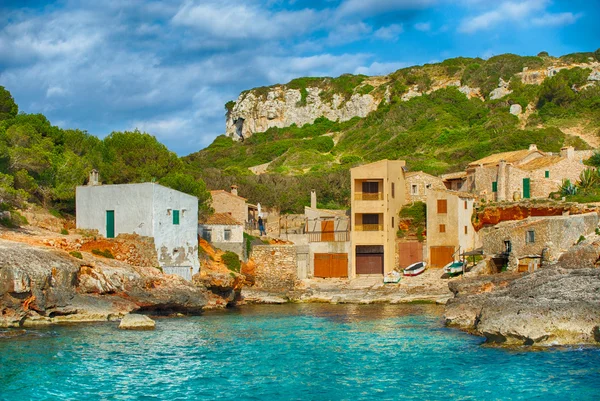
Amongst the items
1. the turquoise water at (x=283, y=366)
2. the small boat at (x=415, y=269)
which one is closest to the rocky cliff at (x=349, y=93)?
the small boat at (x=415, y=269)

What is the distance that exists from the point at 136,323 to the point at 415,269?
24.1 meters

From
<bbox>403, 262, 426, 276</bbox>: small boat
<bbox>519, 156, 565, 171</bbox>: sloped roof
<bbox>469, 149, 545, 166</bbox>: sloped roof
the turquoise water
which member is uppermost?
<bbox>469, 149, 545, 166</bbox>: sloped roof

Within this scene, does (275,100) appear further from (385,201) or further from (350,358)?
(350,358)

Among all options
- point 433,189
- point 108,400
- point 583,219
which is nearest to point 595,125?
point 433,189

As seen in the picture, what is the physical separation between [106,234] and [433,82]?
3541 inches

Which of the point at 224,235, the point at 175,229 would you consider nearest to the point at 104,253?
the point at 175,229

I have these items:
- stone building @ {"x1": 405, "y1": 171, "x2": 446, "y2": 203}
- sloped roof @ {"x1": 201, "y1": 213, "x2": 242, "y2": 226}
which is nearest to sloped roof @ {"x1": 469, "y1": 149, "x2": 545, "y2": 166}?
stone building @ {"x1": 405, "y1": 171, "x2": 446, "y2": 203}

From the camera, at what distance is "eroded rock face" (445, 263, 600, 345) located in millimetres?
23250

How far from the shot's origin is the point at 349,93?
434 feet

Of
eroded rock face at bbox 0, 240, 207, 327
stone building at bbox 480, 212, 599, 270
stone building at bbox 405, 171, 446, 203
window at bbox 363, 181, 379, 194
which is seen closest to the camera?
eroded rock face at bbox 0, 240, 207, 327

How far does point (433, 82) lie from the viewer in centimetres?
12119

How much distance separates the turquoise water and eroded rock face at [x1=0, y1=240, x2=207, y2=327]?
175 cm

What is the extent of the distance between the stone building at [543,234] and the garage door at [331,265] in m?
11.8

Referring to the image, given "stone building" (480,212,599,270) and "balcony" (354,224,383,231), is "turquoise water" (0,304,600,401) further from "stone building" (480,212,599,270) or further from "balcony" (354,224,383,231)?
"balcony" (354,224,383,231)
